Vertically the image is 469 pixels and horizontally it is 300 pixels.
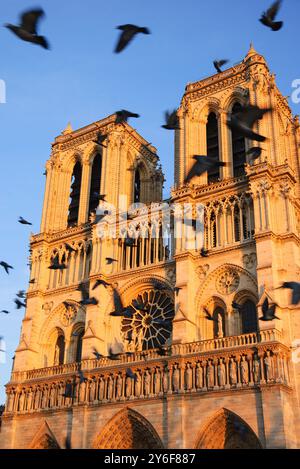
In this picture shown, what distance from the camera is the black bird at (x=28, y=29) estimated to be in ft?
39.1

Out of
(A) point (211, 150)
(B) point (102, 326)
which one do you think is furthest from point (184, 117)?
(B) point (102, 326)

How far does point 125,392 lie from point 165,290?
5206 mm

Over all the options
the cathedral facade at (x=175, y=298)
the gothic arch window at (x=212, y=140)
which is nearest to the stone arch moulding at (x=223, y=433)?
the cathedral facade at (x=175, y=298)

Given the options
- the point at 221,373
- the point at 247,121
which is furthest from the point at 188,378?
the point at 247,121

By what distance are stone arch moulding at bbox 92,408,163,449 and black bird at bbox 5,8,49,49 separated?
17414 mm

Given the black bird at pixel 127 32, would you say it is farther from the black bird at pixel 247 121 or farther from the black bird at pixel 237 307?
the black bird at pixel 237 307

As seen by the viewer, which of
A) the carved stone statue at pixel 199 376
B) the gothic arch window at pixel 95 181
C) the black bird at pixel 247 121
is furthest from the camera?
the gothic arch window at pixel 95 181

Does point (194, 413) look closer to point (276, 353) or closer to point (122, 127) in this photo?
point (276, 353)

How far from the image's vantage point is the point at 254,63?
1224 inches

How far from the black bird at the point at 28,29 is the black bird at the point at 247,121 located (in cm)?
414

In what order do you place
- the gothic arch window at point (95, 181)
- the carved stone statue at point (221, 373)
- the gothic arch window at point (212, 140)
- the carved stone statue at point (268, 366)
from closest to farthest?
1. the carved stone statue at point (268, 366)
2. the carved stone statue at point (221, 373)
3. the gothic arch window at point (212, 140)
4. the gothic arch window at point (95, 181)

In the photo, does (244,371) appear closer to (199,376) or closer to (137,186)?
(199,376)

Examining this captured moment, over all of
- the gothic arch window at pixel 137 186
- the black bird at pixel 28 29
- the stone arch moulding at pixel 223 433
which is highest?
the gothic arch window at pixel 137 186

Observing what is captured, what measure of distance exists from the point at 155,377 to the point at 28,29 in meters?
17.0
